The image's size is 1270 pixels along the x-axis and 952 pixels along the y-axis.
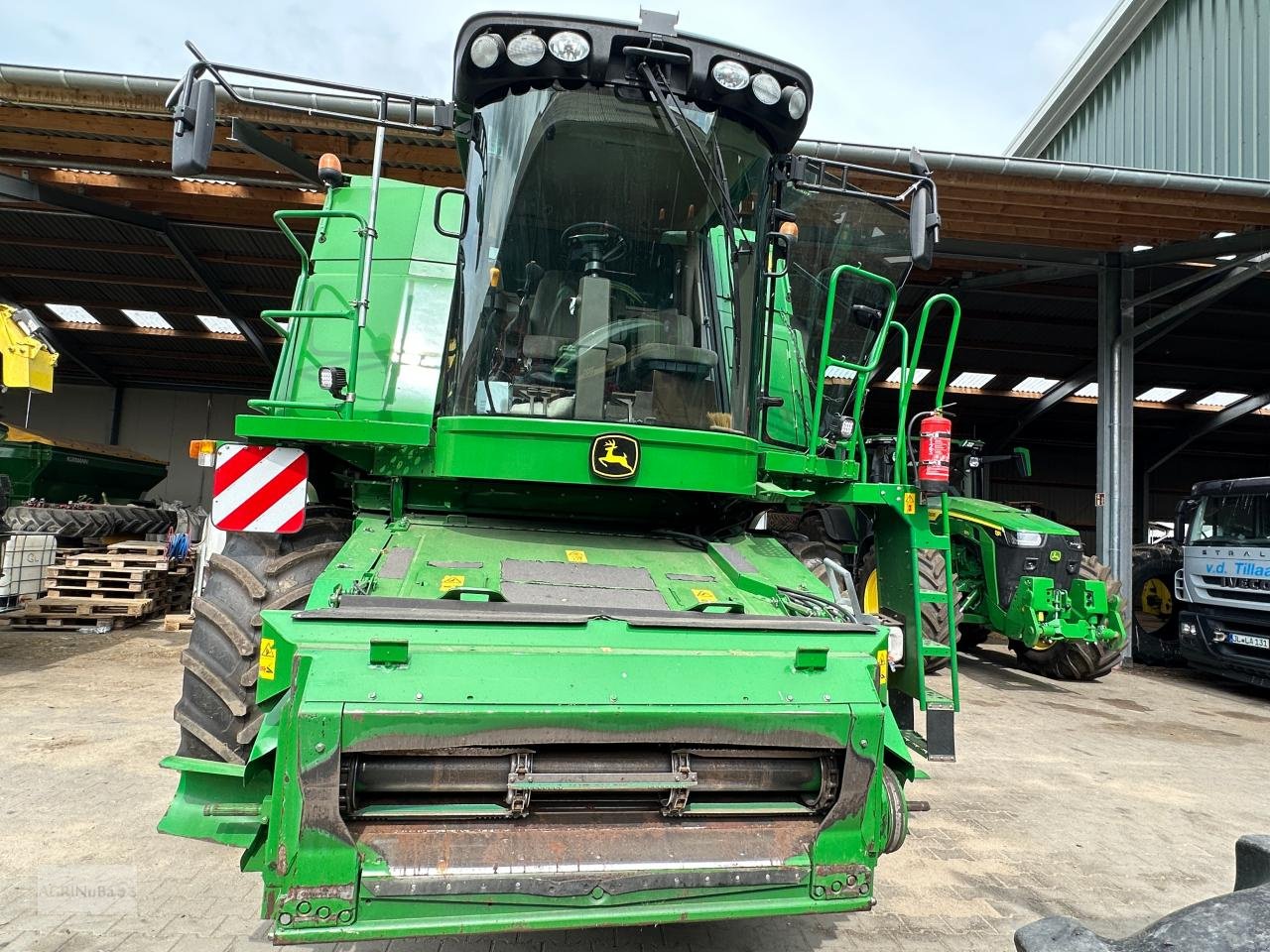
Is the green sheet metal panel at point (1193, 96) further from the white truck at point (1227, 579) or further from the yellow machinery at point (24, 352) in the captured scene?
the yellow machinery at point (24, 352)

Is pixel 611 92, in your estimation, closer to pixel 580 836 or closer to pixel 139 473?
pixel 580 836

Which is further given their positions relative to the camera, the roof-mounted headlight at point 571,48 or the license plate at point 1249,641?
the license plate at point 1249,641

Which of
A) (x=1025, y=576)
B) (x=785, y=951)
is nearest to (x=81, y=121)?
(x=785, y=951)

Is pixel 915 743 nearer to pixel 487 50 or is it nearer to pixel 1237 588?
pixel 487 50

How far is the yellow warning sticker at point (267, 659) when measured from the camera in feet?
8.30

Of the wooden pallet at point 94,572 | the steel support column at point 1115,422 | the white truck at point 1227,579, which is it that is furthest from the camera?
the steel support column at point 1115,422

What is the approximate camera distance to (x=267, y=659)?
255cm

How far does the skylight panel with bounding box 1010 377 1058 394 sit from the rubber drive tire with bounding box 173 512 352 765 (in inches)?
808

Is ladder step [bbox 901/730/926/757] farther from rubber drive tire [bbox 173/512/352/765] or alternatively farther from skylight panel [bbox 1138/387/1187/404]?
skylight panel [bbox 1138/387/1187/404]

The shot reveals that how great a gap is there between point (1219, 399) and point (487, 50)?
78.2 ft

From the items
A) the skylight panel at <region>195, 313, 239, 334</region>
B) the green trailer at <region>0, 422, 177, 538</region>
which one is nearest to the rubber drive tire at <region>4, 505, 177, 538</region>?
the green trailer at <region>0, 422, 177, 538</region>

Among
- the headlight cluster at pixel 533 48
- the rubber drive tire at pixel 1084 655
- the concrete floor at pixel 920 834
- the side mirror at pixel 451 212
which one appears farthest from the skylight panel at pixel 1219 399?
the headlight cluster at pixel 533 48

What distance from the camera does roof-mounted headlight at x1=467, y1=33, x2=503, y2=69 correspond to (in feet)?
10.6

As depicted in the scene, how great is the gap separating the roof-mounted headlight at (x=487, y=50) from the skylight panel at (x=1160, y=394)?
72.7ft
